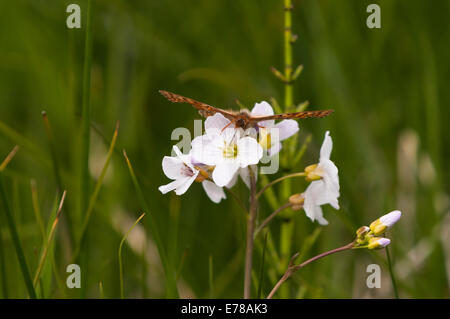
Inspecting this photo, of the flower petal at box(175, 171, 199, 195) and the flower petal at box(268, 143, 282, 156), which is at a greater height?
the flower petal at box(268, 143, 282, 156)

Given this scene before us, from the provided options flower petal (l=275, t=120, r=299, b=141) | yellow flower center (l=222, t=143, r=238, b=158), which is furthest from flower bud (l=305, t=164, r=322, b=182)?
yellow flower center (l=222, t=143, r=238, b=158)

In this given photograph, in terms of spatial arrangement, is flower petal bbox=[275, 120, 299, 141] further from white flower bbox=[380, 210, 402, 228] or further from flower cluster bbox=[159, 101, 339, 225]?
white flower bbox=[380, 210, 402, 228]

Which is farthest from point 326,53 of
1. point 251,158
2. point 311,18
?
point 251,158

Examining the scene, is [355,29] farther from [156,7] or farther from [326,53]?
[156,7]

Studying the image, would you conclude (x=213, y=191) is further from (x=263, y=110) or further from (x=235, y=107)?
(x=235, y=107)

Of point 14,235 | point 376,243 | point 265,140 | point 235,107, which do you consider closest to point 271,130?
point 265,140

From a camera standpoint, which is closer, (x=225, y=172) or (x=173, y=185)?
(x=225, y=172)

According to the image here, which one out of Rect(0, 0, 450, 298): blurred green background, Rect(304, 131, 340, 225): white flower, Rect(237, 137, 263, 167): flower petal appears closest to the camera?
Rect(237, 137, 263, 167): flower petal
